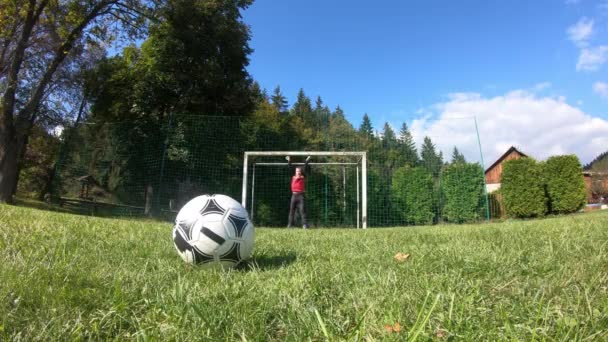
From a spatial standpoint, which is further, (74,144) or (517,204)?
(517,204)

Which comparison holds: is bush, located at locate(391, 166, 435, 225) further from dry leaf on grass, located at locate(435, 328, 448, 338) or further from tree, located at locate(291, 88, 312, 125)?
tree, located at locate(291, 88, 312, 125)

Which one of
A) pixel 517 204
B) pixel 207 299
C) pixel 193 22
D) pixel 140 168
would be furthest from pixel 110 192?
pixel 517 204

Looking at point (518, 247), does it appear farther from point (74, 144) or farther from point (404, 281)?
point (74, 144)

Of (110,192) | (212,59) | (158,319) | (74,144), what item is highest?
(212,59)

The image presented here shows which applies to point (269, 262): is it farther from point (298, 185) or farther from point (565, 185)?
point (565, 185)

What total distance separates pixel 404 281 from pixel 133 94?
18656mm

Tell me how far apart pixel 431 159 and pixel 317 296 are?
43.8 feet

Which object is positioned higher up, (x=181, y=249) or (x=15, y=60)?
(x=15, y=60)

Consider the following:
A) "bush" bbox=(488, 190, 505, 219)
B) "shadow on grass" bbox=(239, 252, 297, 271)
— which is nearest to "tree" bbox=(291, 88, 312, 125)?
"bush" bbox=(488, 190, 505, 219)

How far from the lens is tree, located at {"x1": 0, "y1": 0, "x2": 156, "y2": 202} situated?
12.8 meters

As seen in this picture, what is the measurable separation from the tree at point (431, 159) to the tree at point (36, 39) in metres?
11.3

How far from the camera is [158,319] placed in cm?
158

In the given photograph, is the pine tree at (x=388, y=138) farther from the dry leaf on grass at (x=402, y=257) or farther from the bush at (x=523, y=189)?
the dry leaf on grass at (x=402, y=257)

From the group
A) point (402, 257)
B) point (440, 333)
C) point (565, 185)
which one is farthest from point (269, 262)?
point (565, 185)
